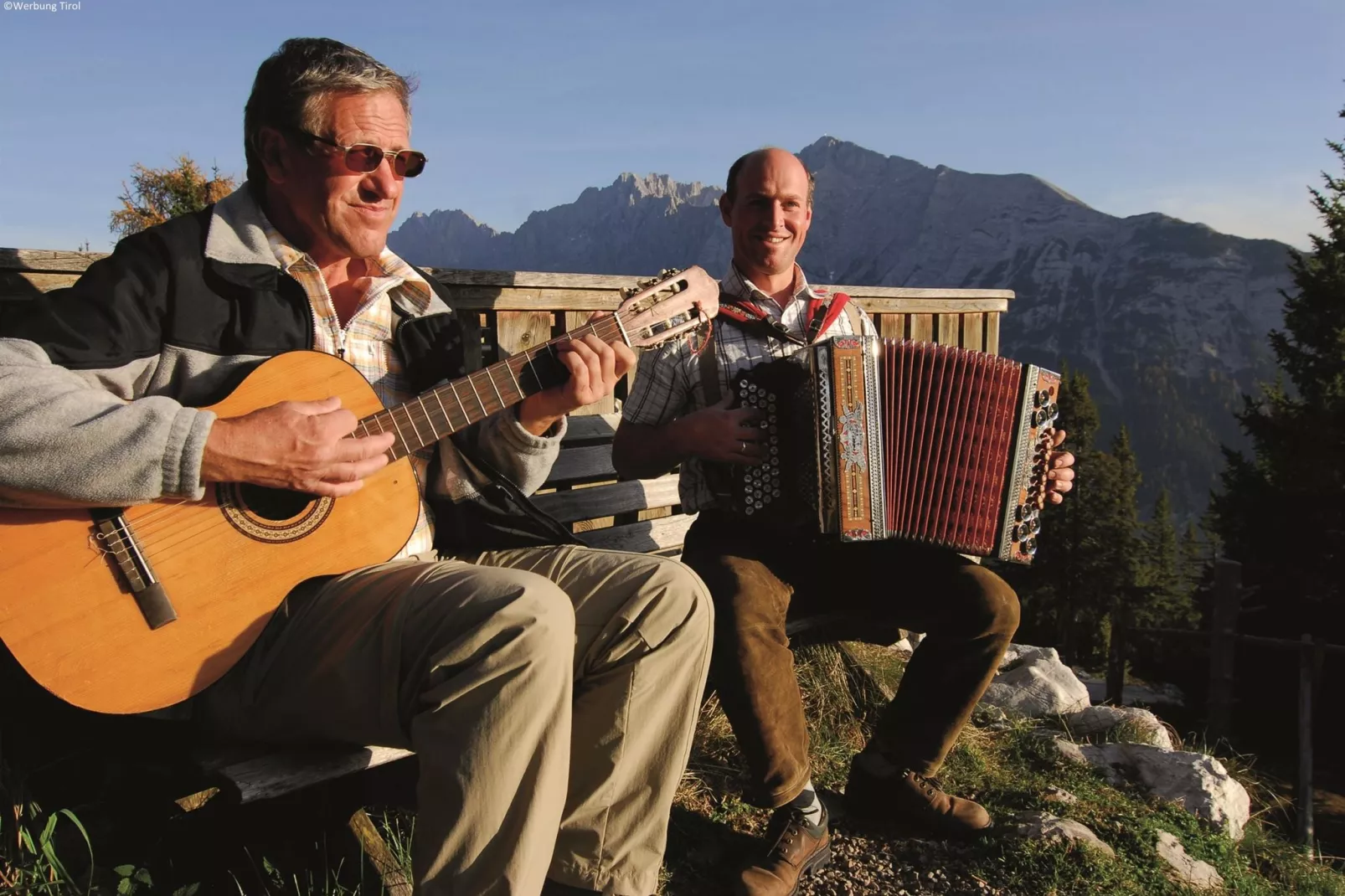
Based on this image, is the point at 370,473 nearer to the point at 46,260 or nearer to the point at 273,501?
the point at 273,501

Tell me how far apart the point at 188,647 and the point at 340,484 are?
44 cm

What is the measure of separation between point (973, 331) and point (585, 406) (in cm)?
289

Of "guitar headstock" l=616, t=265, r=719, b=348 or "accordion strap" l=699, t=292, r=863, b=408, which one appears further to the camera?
"accordion strap" l=699, t=292, r=863, b=408

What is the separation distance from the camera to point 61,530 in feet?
5.91

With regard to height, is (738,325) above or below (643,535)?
above

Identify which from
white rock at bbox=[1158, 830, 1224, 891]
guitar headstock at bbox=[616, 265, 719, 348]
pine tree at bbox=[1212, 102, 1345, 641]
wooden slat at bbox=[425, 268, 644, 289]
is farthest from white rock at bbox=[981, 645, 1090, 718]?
pine tree at bbox=[1212, 102, 1345, 641]

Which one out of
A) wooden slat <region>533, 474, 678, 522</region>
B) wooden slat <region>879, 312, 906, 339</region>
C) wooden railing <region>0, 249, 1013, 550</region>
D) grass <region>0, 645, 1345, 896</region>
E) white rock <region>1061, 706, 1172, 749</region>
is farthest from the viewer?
wooden slat <region>879, 312, 906, 339</region>

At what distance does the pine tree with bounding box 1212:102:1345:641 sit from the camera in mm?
22078

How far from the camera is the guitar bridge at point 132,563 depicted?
6.01ft

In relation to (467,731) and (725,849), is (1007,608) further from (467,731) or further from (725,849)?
(467,731)

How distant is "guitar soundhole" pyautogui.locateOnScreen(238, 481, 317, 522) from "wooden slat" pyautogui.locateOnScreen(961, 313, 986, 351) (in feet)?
14.1

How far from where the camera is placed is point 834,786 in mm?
3371

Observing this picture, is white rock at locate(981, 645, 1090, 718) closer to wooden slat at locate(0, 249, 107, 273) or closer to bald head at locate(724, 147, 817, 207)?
bald head at locate(724, 147, 817, 207)

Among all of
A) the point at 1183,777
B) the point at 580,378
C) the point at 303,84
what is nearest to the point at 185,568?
the point at 580,378
